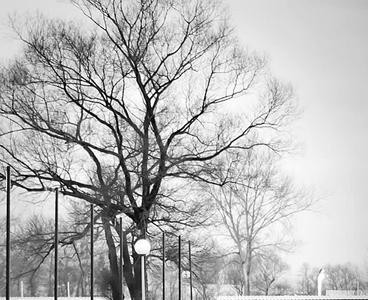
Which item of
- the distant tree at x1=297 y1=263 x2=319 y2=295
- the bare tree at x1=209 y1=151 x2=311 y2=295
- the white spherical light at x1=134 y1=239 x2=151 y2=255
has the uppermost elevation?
the bare tree at x1=209 y1=151 x2=311 y2=295

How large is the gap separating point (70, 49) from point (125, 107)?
2677mm

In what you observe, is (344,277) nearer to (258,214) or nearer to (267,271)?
(267,271)

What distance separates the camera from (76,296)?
78.9ft

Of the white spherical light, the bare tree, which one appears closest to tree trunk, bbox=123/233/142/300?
the white spherical light

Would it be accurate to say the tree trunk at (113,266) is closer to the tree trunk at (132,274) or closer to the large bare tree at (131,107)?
the large bare tree at (131,107)

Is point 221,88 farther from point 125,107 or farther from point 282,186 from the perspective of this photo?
point 282,186

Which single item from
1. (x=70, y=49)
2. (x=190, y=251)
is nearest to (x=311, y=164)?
(x=190, y=251)

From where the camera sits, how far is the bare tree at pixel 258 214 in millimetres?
37594

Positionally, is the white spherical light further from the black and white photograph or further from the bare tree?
the bare tree

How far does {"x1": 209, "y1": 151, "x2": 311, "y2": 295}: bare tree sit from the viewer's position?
37594 millimetres

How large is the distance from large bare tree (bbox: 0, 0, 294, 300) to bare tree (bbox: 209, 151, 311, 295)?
9.32m

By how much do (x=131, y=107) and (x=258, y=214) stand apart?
41.7 feet

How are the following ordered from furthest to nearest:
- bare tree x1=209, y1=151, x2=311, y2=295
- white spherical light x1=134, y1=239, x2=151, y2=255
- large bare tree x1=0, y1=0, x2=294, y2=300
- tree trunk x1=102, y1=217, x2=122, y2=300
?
1. bare tree x1=209, y1=151, x2=311, y2=295
2. large bare tree x1=0, y1=0, x2=294, y2=300
3. tree trunk x1=102, y1=217, x2=122, y2=300
4. white spherical light x1=134, y1=239, x2=151, y2=255

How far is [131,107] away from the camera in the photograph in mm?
27734
